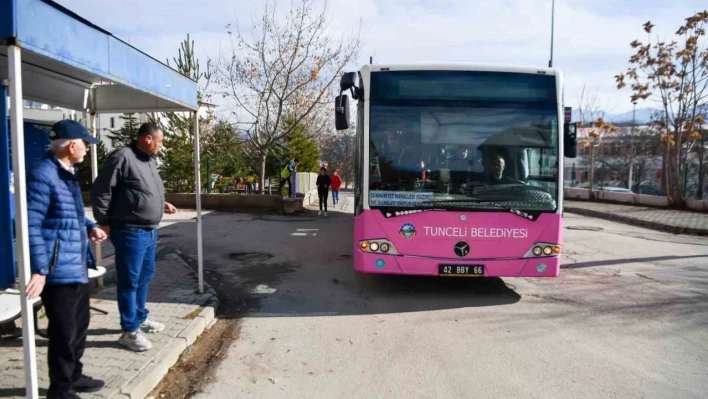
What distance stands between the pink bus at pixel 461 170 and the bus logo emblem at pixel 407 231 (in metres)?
0.01

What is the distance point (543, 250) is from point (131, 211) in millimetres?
4832

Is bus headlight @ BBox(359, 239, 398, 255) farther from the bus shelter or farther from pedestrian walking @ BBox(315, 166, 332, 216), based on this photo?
pedestrian walking @ BBox(315, 166, 332, 216)

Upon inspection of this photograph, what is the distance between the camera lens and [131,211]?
4.31 metres

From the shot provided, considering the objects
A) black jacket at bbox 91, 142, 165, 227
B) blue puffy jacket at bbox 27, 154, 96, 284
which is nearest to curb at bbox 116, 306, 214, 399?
blue puffy jacket at bbox 27, 154, 96, 284

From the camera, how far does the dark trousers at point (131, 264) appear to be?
4.35 m

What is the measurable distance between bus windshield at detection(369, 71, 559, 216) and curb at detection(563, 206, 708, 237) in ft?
36.4

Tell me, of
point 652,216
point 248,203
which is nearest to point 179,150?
point 248,203

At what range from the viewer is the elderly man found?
10.5 ft

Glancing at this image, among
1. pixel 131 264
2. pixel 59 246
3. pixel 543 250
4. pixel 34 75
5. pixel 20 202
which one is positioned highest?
pixel 34 75

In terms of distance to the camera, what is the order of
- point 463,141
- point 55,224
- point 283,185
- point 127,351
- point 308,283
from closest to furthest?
1. point 55,224
2. point 127,351
3. point 463,141
4. point 308,283
5. point 283,185

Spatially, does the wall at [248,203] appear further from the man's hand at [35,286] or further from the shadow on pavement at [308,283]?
the man's hand at [35,286]

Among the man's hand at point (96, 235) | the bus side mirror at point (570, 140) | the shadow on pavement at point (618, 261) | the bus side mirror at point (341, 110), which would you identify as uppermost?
the bus side mirror at point (341, 110)

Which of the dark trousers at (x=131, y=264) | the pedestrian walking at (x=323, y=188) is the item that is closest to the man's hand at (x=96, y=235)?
the dark trousers at (x=131, y=264)

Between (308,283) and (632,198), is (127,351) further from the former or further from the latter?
(632,198)
